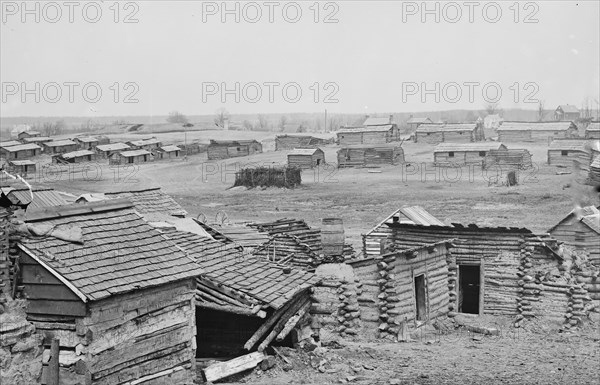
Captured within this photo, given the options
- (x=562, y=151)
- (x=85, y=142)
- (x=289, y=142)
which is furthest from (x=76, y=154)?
(x=562, y=151)

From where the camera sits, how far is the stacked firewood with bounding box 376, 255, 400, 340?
19.8 m

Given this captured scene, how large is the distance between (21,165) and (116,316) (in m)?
60.2

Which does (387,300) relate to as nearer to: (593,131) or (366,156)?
(366,156)

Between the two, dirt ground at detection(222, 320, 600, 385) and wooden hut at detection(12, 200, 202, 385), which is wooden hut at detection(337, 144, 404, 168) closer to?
dirt ground at detection(222, 320, 600, 385)

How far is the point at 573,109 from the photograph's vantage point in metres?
108

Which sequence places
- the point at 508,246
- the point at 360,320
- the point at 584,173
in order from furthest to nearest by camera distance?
1. the point at 508,246
2. the point at 360,320
3. the point at 584,173

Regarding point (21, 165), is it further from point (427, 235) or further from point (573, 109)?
point (573, 109)

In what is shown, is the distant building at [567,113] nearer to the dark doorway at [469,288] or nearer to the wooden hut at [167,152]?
the wooden hut at [167,152]

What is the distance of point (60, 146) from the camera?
82.1 metres

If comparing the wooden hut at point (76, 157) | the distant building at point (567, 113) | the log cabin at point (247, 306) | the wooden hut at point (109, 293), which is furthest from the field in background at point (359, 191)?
the distant building at point (567, 113)

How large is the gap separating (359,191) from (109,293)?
42.8m

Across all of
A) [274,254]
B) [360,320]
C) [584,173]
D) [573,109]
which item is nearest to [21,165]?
[274,254]

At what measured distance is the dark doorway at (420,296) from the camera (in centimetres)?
2130

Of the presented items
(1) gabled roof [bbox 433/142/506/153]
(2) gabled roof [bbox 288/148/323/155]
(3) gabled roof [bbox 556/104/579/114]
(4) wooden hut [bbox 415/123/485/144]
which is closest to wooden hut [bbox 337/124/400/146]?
(4) wooden hut [bbox 415/123/485/144]
